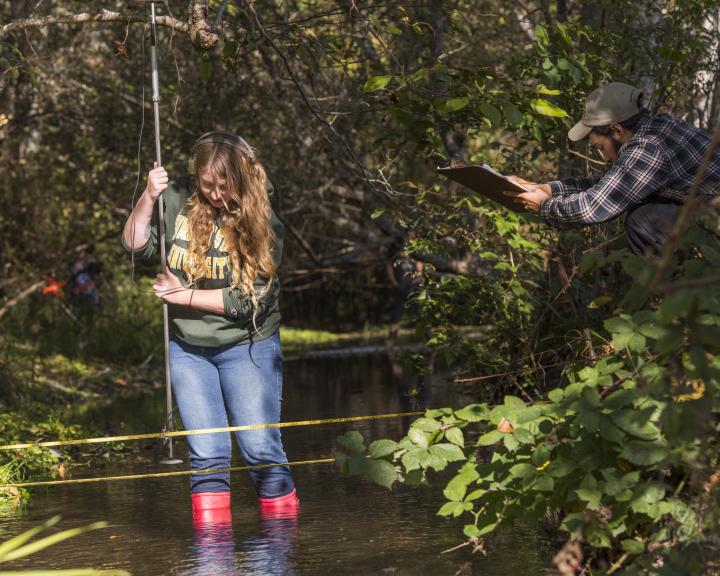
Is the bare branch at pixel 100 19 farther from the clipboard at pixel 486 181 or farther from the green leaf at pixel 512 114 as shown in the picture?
the clipboard at pixel 486 181

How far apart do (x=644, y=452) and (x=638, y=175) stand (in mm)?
1624

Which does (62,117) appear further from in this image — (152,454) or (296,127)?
(152,454)

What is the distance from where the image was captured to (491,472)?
478 cm

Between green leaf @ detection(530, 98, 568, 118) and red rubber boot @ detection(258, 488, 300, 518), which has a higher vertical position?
green leaf @ detection(530, 98, 568, 118)

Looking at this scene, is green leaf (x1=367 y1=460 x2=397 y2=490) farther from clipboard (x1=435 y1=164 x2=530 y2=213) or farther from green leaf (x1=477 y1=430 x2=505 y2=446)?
clipboard (x1=435 y1=164 x2=530 y2=213)

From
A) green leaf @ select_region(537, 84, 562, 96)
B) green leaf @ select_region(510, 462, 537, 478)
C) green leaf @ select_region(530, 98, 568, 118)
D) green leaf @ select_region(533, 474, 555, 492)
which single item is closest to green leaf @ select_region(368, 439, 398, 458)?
green leaf @ select_region(510, 462, 537, 478)

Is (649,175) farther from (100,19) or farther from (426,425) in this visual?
(100,19)

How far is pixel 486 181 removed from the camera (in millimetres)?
5980

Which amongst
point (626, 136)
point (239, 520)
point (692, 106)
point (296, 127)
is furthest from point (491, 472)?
point (296, 127)

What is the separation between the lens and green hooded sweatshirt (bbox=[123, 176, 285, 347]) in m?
6.40

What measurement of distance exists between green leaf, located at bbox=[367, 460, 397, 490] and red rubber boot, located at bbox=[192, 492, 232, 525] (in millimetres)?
2063

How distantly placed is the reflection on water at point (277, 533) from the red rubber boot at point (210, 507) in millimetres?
49

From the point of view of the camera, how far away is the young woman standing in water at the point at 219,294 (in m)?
6.37

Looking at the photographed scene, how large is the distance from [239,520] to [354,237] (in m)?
11.4
